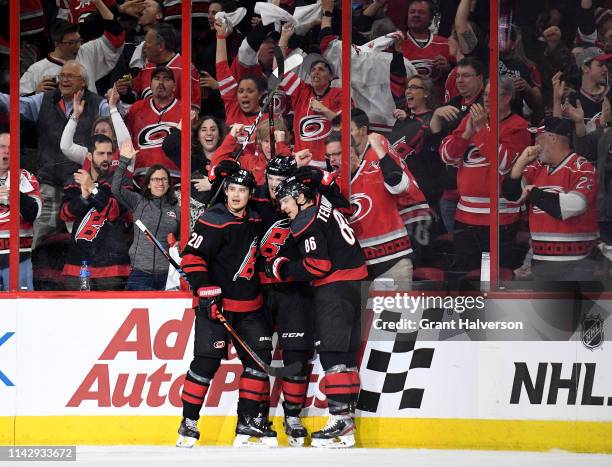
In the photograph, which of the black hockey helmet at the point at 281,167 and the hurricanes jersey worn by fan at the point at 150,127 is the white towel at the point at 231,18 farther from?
the black hockey helmet at the point at 281,167

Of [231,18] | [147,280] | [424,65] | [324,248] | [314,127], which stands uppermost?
[231,18]

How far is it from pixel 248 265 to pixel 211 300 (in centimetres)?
29

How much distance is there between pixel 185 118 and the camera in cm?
598

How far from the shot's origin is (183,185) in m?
5.98

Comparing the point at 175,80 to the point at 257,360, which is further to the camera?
the point at 175,80

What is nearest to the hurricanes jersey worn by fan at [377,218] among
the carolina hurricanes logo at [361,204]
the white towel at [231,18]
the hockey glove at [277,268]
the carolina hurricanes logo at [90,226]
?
the carolina hurricanes logo at [361,204]

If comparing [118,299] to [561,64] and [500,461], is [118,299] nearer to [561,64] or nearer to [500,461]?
[500,461]

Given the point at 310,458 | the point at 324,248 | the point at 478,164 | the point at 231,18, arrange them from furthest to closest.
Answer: the point at 231,18, the point at 478,164, the point at 324,248, the point at 310,458

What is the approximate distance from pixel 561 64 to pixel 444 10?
681mm

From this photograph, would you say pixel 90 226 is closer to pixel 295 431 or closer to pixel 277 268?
pixel 277 268

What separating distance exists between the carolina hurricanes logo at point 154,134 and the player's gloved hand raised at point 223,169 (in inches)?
14.9

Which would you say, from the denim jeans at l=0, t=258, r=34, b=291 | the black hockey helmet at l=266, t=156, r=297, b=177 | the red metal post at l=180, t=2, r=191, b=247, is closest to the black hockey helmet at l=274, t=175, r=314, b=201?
the black hockey helmet at l=266, t=156, r=297, b=177

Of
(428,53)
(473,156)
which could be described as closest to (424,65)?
(428,53)

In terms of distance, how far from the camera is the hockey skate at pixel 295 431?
574 cm
